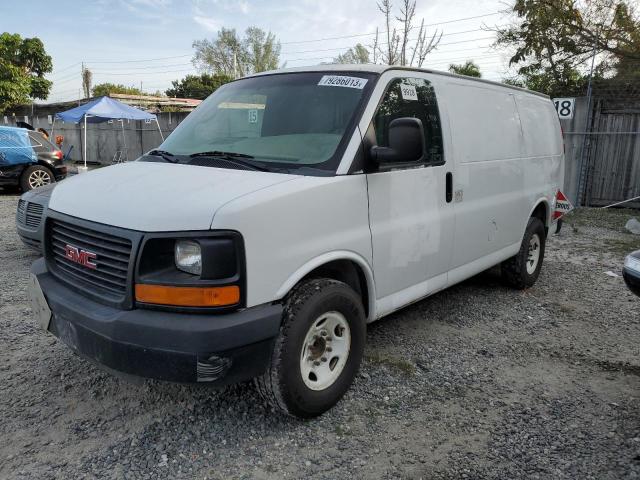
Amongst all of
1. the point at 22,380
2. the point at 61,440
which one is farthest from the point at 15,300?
the point at 61,440

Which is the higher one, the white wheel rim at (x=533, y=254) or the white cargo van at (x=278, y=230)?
the white cargo van at (x=278, y=230)

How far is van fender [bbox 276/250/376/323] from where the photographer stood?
8.80ft

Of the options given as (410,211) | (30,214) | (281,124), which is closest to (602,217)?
(410,211)

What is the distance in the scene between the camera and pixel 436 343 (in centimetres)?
418

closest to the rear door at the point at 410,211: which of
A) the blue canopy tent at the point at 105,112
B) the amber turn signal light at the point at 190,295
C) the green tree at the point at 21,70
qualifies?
the amber turn signal light at the point at 190,295

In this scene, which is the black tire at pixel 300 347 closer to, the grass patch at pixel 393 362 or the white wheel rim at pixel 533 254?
the grass patch at pixel 393 362

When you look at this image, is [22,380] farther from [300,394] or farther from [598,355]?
[598,355]

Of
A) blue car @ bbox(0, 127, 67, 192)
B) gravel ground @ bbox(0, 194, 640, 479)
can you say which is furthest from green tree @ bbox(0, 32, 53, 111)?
gravel ground @ bbox(0, 194, 640, 479)

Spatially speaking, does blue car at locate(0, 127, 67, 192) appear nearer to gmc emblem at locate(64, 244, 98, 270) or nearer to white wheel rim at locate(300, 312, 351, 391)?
gmc emblem at locate(64, 244, 98, 270)

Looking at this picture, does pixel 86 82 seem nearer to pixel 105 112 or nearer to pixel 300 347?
pixel 105 112

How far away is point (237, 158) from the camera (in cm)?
320

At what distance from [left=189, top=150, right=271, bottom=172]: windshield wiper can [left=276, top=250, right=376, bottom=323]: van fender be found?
25.1 inches

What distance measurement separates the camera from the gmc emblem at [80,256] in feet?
8.93

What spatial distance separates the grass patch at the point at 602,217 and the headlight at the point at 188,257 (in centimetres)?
840
